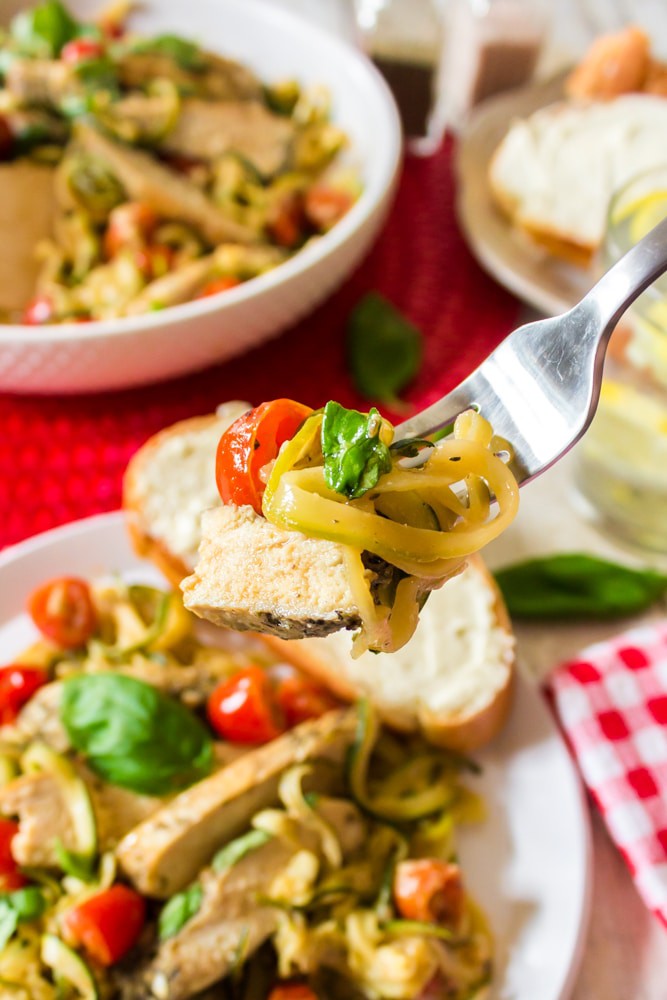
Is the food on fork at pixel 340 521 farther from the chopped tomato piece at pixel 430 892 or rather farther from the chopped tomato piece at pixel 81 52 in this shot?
the chopped tomato piece at pixel 81 52

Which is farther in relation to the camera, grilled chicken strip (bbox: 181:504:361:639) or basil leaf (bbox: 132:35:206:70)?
basil leaf (bbox: 132:35:206:70)

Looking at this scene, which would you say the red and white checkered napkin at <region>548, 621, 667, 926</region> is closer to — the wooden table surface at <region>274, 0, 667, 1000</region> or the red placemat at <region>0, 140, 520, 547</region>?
the wooden table surface at <region>274, 0, 667, 1000</region>

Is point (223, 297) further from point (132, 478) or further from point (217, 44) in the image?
point (217, 44)

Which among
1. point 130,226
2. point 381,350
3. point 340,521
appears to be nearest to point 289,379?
point 381,350

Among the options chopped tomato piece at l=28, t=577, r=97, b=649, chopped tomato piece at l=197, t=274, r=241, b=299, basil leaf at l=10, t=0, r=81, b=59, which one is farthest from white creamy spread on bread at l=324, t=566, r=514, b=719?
basil leaf at l=10, t=0, r=81, b=59

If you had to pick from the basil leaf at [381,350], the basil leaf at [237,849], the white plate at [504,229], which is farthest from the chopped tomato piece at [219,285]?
the basil leaf at [237,849]
